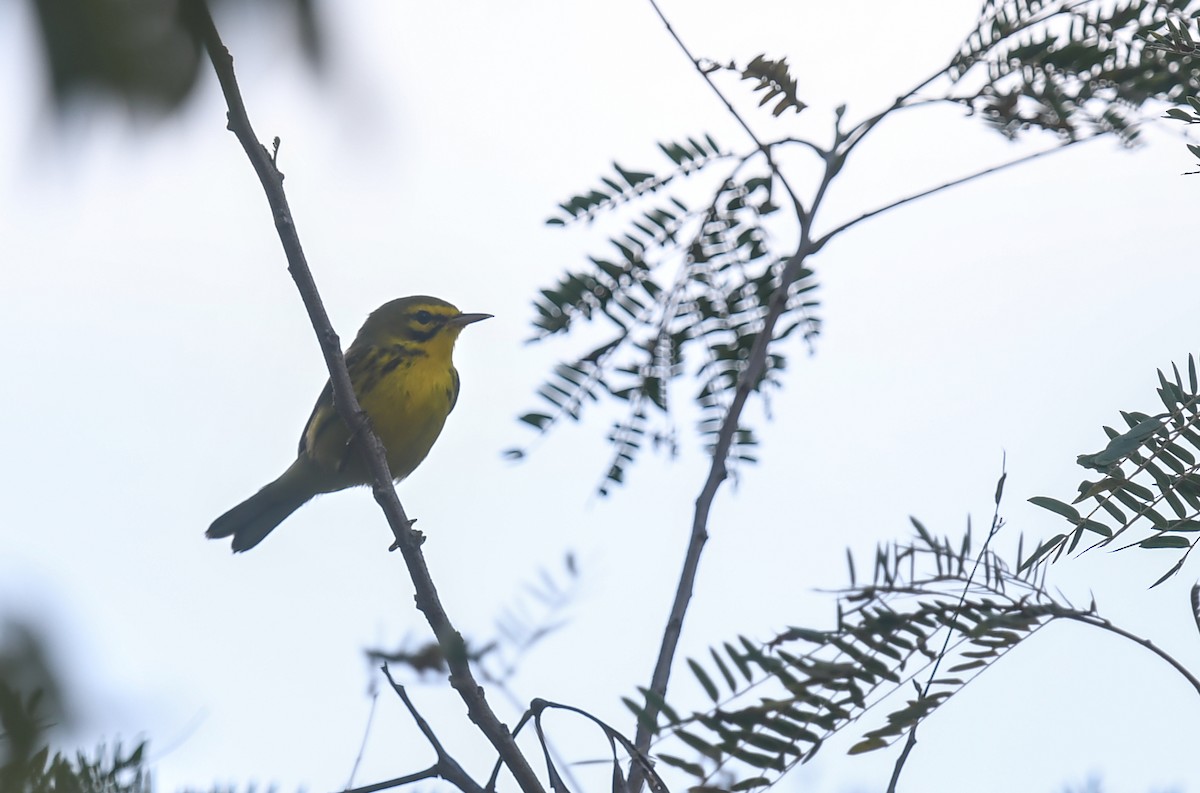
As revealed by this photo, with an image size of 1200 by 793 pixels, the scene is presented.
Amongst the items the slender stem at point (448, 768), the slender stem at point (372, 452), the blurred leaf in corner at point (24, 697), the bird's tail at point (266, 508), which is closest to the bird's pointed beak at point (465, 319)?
the bird's tail at point (266, 508)

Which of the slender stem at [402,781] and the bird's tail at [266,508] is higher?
the bird's tail at [266,508]

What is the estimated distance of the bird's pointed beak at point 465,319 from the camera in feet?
18.5

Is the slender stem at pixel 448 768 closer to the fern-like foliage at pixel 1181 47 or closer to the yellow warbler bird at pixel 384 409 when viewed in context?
the fern-like foliage at pixel 1181 47

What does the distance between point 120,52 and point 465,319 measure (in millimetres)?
4737

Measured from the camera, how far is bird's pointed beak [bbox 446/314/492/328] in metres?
5.65

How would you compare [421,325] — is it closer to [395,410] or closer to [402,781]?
[395,410]

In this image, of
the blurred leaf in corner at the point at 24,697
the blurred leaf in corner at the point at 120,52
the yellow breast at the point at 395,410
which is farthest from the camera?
the yellow breast at the point at 395,410

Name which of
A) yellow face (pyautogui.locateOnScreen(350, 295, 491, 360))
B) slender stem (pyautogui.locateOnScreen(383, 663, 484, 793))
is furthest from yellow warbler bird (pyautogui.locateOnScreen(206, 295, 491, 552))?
slender stem (pyautogui.locateOnScreen(383, 663, 484, 793))

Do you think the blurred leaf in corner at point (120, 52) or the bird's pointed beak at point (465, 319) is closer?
the blurred leaf in corner at point (120, 52)

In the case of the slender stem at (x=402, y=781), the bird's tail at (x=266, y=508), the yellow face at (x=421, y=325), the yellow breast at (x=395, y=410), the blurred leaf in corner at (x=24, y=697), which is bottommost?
the slender stem at (x=402, y=781)

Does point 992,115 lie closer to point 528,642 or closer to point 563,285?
point 563,285

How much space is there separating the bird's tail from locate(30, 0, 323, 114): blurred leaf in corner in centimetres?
470

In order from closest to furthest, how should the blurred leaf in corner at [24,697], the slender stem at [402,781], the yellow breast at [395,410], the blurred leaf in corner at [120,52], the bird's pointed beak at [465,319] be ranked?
the blurred leaf in corner at [24,697] → the blurred leaf in corner at [120,52] → the slender stem at [402,781] → the yellow breast at [395,410] → the bird's pointed beak at [465,319]

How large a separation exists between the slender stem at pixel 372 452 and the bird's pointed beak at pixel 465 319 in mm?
2706
